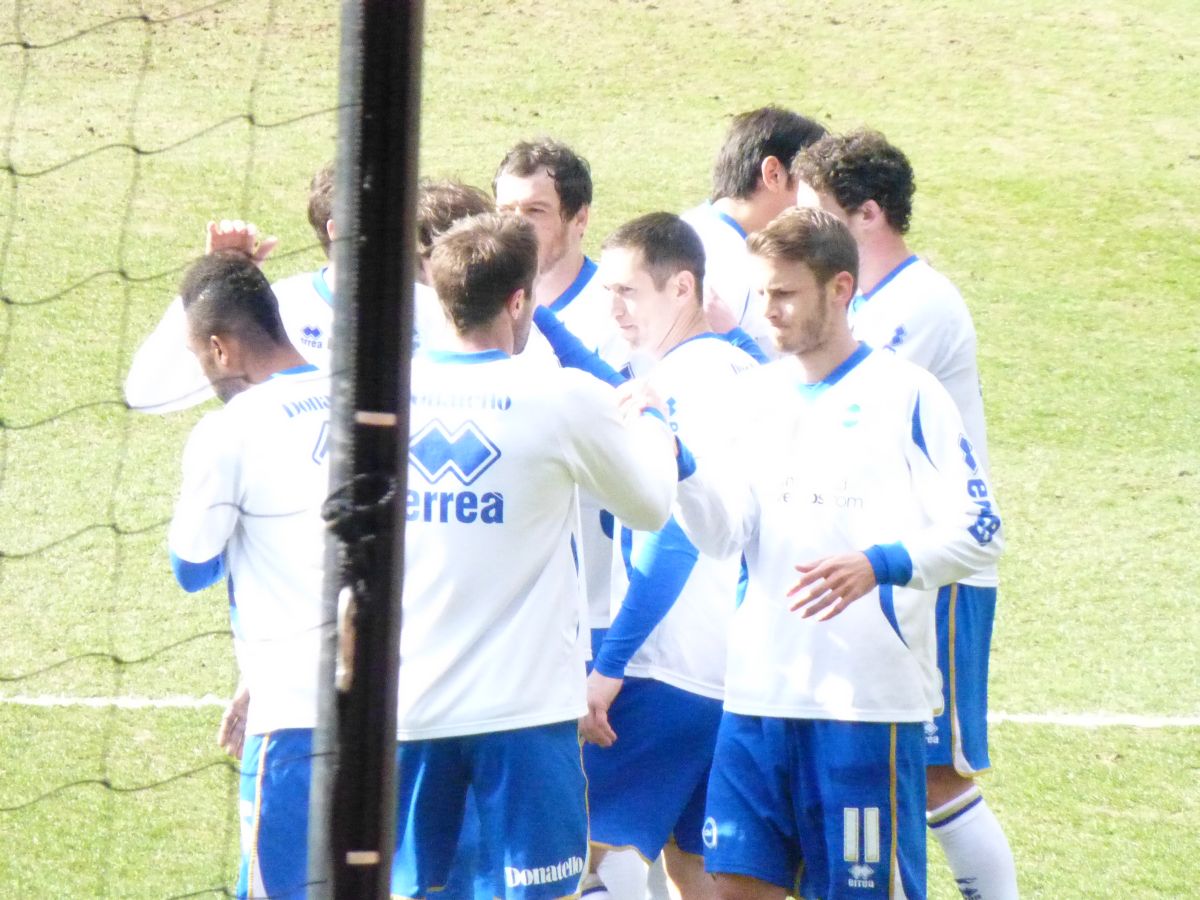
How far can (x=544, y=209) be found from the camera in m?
4.39

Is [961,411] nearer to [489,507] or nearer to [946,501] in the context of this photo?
[946,501]

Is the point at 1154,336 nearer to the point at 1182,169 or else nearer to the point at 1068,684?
the point at 1182,169

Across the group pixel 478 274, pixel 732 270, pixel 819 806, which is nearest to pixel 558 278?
pixel 732 270

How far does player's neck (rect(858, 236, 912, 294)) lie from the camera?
426cm

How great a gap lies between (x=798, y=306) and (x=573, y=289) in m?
0.92

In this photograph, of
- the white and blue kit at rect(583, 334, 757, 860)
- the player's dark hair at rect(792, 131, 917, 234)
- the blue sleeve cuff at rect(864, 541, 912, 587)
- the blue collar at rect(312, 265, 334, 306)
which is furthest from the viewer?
the player's dark hair at rect(792, 131, 917, 234)

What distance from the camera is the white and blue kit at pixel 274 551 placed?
3.10m

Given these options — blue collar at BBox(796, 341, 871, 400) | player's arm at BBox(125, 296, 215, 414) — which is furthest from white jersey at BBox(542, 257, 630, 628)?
player's arm at BBox(125, 296, 215, 414)

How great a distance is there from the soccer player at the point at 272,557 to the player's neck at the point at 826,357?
101 cm

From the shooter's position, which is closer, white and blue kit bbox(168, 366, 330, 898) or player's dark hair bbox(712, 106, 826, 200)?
white and blue kit bbox(168, 366, 330, 898)

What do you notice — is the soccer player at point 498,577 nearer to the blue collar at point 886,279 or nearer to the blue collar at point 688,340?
the blue collar at point 688,340

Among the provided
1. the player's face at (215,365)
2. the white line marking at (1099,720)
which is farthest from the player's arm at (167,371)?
the white line marking at (1099,720)

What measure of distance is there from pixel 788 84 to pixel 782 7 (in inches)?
58.0

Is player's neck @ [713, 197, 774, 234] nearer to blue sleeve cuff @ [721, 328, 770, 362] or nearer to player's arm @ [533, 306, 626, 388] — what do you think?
blue sleeve cuff @ [721, 328, 770, 362]
